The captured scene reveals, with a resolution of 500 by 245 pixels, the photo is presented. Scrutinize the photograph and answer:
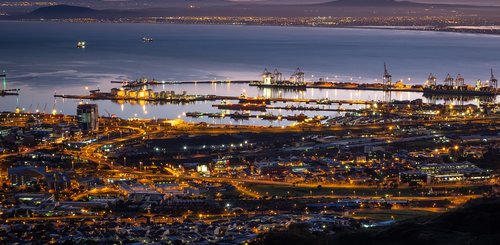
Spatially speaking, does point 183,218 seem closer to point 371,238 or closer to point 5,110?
point 371,238

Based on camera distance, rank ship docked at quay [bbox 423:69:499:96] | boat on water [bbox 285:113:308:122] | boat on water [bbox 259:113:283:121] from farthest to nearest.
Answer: ship docked at quay [bbox 423:69:499:96]
boat on water [bbox 259:113:283:121]
boat on water [bbox 285:113:308:122]

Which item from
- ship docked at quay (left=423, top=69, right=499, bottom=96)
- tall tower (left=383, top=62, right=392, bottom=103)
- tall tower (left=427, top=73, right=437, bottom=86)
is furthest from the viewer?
tall tower (left=427, top=73, right=437, bottom=86)

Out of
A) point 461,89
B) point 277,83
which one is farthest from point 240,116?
point 461,89

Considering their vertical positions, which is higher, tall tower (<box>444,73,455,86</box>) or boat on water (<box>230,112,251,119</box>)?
tall tower (<box>444,73,455,86</box>)

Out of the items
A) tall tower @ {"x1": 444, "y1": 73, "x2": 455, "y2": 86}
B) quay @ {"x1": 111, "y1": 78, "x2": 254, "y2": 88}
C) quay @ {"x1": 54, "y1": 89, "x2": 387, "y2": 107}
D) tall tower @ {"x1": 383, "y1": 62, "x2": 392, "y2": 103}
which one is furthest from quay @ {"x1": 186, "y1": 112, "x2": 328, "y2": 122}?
tall tower @ {"x1": 444, "y1": 73, "x2": 455, "y2": 86}

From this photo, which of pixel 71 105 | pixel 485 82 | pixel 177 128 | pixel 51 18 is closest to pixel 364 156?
pixel 177 128

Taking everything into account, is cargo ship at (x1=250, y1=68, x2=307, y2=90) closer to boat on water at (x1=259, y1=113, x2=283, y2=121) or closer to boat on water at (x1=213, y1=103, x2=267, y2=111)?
boat on water at (x1=213, y1=103, x2=267, y2=111)

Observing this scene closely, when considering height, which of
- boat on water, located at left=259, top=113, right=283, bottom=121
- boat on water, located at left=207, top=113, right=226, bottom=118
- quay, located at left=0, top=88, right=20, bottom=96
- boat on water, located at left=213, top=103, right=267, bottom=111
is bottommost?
boat on water, located at left=259, top=113, right=283, bottom=121
